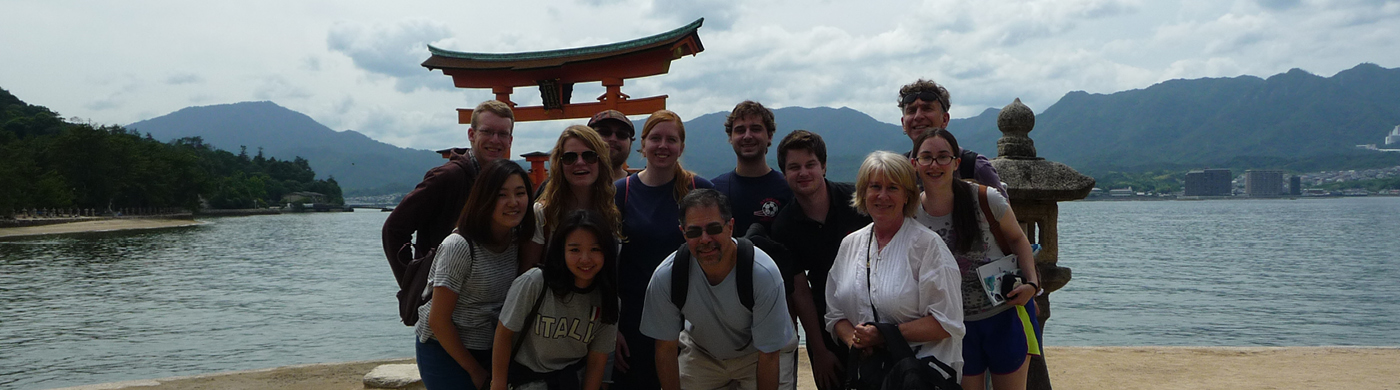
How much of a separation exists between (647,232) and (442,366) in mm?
922

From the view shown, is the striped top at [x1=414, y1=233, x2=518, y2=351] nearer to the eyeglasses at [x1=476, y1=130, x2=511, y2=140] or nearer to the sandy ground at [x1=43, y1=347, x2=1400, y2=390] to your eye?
the eyeglasses at [x1=476, y1=130, x2=511, y2=140]

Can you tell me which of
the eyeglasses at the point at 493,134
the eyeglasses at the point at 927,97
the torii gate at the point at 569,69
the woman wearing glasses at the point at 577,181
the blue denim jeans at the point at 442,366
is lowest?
the blue denim jeans at the point at 442,366

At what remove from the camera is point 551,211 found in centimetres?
313

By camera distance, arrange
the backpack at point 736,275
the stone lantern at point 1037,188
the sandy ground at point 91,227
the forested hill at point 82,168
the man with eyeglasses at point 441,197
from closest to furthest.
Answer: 1. the backpack at point 736,275
2. the man with eyeglasses at point 441,197
3. the stone lantern at point 1037,188
4. the sandy ground at point 91,227
5. the forested hill at point 82,168

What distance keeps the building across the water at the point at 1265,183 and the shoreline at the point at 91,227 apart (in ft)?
450

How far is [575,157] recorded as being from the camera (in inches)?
123

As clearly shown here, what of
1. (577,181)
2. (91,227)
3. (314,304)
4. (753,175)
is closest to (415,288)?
(577,181)

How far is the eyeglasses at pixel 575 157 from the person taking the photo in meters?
3.12

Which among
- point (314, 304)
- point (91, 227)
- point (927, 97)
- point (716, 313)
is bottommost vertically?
point (314, 304)

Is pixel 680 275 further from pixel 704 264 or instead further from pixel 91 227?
pixel 91 227

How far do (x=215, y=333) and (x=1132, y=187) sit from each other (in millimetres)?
131979

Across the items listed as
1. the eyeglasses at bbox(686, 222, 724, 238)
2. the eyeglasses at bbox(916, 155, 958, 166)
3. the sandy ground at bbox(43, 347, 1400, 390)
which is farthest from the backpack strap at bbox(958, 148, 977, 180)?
the sandy ground at bbox(43, 347, 1400, 390)

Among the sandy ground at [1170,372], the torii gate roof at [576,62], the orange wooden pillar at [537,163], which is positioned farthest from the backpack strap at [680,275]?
the torii gate roof at [576,62]

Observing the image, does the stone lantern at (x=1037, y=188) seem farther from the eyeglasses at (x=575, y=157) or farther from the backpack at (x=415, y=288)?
the backpack at (x=415, y=288)
